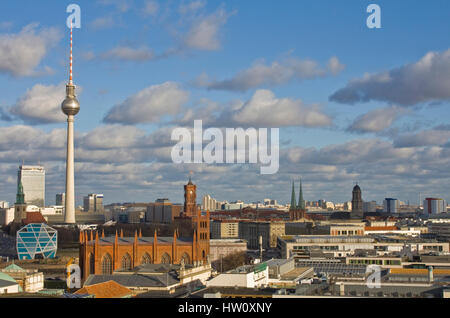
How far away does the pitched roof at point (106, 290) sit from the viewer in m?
62.8

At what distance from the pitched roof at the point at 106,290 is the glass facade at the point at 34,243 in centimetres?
Result: 9538

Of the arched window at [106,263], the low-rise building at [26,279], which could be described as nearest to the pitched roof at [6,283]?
A: the low-rise building at [26,279]

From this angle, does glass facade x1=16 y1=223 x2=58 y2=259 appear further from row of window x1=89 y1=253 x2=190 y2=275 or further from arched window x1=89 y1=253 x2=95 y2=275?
row of window x1=89 y1=253 x2=190 y2=275

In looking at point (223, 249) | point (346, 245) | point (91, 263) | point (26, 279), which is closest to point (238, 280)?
point (26, 279)

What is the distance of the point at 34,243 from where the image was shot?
157125mm

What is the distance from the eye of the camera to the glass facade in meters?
157

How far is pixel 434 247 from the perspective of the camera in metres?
129

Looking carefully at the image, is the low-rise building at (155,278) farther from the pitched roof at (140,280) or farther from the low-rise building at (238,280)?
the low-rise building at (238,280)

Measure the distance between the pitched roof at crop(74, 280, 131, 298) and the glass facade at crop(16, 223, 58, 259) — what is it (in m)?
95.4

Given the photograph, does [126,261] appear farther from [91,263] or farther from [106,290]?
[106,290]

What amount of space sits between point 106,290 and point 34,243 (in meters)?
98.4

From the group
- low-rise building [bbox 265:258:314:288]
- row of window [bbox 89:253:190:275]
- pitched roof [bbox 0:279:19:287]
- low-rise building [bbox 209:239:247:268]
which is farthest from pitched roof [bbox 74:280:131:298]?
low-rise building [bbox 209:239:247:268]
